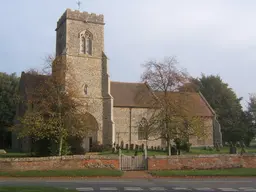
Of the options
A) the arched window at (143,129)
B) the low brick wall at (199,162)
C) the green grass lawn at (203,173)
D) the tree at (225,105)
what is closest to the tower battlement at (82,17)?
the arched window at (143,129)

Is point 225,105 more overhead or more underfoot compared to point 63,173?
more overhead

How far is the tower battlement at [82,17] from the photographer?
4169cm

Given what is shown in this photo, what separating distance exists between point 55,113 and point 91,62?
1691cm

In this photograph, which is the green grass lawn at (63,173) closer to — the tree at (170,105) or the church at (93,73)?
the tree at (170,105)

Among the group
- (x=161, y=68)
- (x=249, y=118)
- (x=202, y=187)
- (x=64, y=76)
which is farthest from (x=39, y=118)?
(x=249, y=118)

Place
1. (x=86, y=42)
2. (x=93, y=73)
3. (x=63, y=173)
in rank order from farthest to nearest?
(x=86, y=42)
(x=93, y=73)
(x=63, y=173)

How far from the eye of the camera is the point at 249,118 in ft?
206

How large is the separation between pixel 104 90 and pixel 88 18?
1004 centimetres

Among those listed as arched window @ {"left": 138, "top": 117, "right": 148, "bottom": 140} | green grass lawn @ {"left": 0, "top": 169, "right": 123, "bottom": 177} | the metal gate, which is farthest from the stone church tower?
green grass lawn @ {"left": 0, "top": 169, "right": 123, "bottom": 177}

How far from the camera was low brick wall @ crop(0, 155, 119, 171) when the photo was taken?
21.4 metres

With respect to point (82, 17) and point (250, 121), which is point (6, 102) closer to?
point (82, 17)

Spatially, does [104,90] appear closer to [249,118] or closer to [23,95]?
[23,95]

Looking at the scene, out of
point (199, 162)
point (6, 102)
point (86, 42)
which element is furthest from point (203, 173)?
point (6, 102)

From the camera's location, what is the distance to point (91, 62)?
42.3 m
